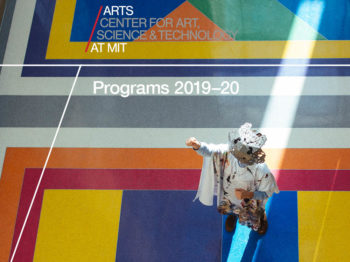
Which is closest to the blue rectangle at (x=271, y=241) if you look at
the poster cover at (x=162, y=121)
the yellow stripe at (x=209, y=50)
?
the poster cover at (x=162, y=121)

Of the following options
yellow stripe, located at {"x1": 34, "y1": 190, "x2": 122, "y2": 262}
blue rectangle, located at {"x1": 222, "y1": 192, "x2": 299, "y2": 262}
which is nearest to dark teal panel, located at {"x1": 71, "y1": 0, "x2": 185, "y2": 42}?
yellow stripe, located at {"x1": 34, "y1": 190, "x2": 122, "y2": 262}

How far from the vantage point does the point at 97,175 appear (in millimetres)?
4402

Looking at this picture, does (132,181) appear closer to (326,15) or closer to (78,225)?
(78,225)

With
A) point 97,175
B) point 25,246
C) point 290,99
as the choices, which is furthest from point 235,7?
Answer: point 25,246

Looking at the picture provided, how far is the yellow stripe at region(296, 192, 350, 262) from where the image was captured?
12.7 ft

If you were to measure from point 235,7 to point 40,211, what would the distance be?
11.5 ft

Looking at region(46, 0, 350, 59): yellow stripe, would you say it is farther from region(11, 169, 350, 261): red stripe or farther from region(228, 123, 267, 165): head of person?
region(228, 123, 267, 165): head of person

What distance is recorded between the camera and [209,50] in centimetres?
512

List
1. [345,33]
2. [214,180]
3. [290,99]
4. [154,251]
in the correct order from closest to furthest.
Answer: [214,180]
[154,251]
[290,99]
[345,33]

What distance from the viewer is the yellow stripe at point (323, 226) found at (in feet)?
12.7

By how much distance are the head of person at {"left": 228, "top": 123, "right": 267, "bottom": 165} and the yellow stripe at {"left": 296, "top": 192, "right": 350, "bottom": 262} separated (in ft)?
4.85

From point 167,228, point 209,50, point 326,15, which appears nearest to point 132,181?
point 167,228

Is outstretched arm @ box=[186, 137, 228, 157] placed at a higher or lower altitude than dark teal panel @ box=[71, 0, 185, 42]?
lower

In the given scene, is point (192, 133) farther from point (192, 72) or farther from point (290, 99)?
point (290, 99)
